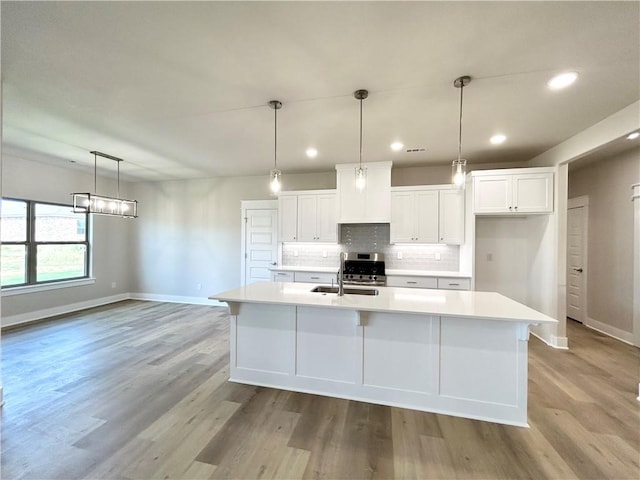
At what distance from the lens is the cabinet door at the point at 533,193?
12.4ft

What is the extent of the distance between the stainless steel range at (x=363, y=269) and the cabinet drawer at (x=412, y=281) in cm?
17

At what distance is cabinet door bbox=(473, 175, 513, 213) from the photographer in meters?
3.93

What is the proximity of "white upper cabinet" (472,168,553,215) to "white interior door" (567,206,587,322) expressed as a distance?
66.4 inches

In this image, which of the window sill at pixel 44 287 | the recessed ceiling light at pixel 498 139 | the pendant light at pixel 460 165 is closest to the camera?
the pendant light at pixel 460 165

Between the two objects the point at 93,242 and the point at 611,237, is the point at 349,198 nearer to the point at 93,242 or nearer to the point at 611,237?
the point at 611,237

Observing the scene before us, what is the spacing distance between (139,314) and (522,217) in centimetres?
688

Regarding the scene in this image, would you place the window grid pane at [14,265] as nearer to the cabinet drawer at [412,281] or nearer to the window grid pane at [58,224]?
the window grid pane at [58,224]

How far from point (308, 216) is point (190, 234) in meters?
2.94

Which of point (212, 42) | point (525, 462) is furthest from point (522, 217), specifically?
point (212, 42)

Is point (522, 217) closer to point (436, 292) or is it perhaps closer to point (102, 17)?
point (436, 292)

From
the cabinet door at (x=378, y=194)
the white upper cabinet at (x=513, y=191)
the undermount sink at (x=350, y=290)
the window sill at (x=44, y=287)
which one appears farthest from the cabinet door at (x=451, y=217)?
the window sill at (x=44, y=287)

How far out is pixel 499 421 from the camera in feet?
7.25

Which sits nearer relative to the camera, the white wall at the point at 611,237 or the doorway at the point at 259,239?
the white wall at the point at 611,237


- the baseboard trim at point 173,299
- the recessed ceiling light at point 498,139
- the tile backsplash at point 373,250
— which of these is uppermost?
the recessed ceiling light at point 498,139
